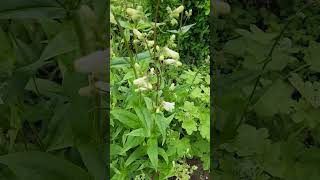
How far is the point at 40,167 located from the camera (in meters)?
0.80

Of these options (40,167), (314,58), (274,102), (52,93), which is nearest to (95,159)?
(40,167)

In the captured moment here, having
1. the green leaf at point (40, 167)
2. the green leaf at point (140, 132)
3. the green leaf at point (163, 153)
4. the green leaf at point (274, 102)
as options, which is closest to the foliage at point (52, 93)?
the green leaf at point (40, 167)

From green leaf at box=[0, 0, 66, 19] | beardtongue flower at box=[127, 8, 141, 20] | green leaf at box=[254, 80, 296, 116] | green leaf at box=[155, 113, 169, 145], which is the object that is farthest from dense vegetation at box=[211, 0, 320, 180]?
green leaf at box=[0, 0, 66, 19]

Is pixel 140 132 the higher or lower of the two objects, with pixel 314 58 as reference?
lower

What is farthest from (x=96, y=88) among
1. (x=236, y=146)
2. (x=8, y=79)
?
(x=236, y=146)

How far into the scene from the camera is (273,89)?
1.08m

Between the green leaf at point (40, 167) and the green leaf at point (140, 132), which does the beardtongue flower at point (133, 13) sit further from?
the green leaf at point (40, 167)

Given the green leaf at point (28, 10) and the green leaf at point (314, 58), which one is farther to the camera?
the green leaf at point (314, 58)

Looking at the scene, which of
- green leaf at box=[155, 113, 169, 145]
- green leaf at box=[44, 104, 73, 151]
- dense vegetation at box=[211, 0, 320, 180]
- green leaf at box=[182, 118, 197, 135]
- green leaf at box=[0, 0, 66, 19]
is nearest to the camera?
→ green leaf at box=[0, 0, 66, 19]

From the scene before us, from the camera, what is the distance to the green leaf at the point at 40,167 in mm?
780

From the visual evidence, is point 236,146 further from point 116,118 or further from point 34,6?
point 34,6

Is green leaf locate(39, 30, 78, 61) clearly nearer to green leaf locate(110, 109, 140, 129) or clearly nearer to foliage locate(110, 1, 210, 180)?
foliage locate(110, 1, 210, 180)

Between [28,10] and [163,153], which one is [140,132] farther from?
[28,10]

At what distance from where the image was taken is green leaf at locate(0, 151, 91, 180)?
0.78m
